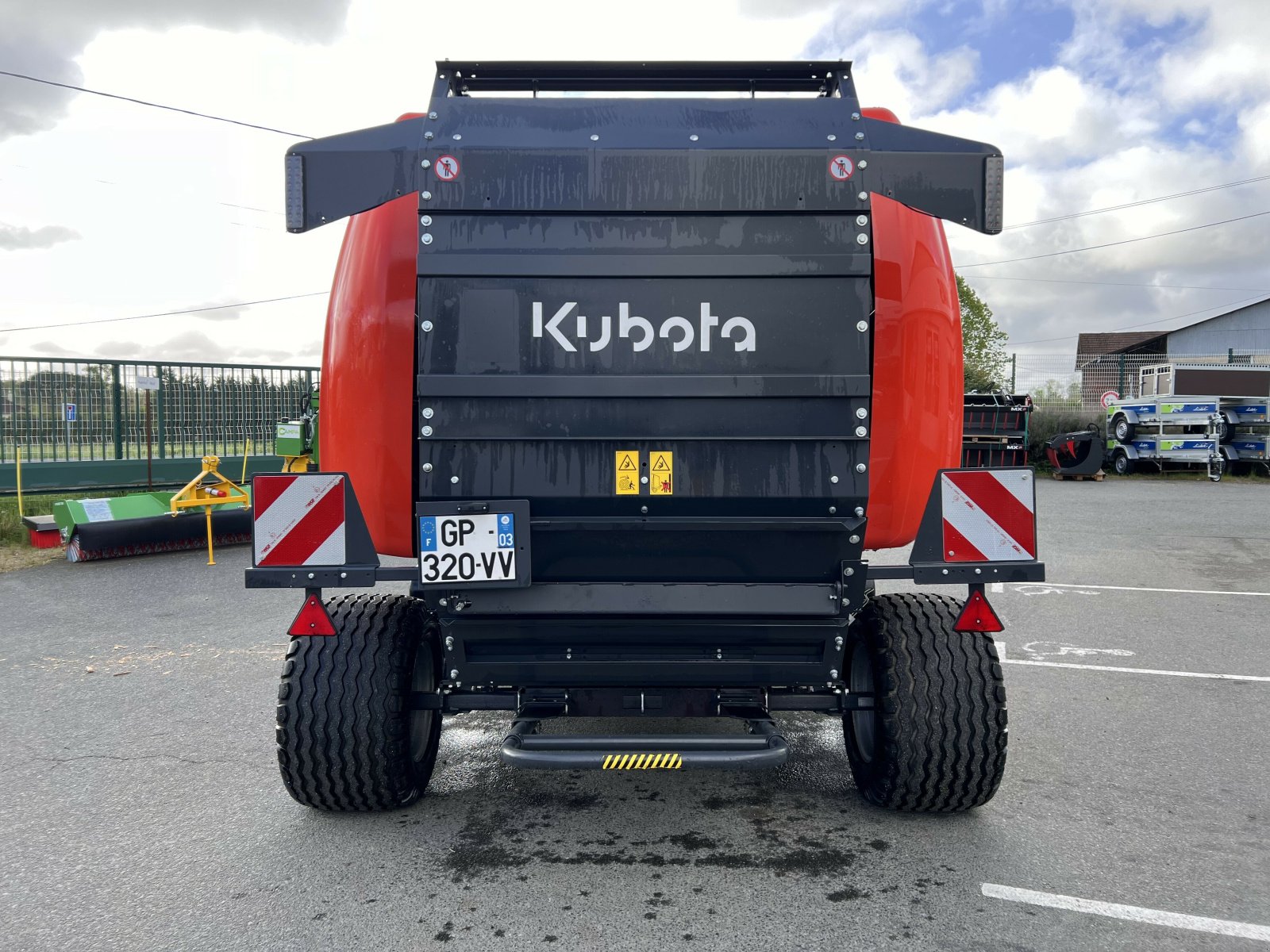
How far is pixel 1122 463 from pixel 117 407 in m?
21.6

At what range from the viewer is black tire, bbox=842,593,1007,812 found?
3205 millimetres

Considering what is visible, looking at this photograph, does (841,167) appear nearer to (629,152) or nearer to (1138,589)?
(629,152)

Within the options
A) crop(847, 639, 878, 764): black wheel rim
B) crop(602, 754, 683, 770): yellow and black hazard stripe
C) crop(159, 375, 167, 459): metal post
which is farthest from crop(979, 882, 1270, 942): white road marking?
crop(159, 375, 167, 459): metal post

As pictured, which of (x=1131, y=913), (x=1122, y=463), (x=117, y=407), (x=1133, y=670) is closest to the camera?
(x=1131, y=913)

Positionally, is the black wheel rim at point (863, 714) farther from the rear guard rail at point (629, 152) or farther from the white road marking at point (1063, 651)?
the white road marking at point (1063, 651)

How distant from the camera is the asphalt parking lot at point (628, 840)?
8.77 ft

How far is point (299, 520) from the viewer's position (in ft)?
10.2

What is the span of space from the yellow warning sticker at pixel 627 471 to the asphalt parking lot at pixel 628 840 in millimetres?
1310

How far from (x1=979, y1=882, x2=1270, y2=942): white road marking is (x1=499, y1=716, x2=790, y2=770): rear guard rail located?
83 cm

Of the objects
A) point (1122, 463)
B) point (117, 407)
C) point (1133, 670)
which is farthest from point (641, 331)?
point (1122, 463)

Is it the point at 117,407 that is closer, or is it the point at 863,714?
the point at 863,714

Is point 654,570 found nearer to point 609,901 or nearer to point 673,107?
point 609,901

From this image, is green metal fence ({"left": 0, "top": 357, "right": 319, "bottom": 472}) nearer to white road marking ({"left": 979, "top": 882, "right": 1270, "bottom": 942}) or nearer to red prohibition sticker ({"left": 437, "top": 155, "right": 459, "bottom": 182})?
red prohibition sticker ({"left": 437, "top": 155, "right": 459, "bottom": 182})

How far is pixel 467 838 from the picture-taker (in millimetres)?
3248
